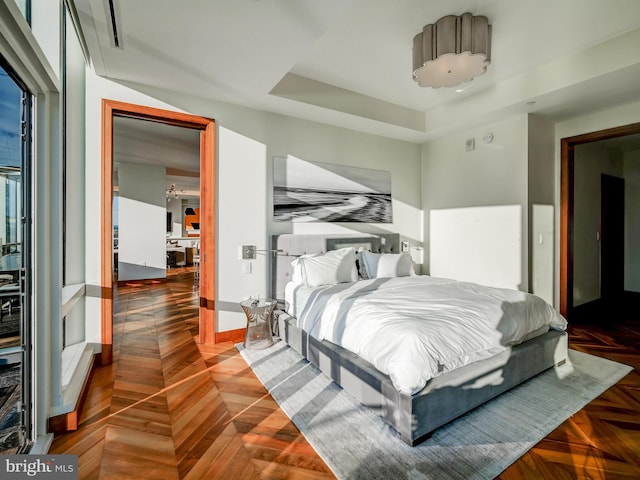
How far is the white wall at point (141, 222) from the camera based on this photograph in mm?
7012

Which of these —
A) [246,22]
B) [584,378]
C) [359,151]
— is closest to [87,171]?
[246,22]

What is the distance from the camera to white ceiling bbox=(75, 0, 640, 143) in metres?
2.15

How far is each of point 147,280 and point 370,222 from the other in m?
5.37

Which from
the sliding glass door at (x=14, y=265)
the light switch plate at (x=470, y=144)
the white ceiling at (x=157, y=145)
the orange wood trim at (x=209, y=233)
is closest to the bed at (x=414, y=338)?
the orange wood trim at (x=209, y=233)

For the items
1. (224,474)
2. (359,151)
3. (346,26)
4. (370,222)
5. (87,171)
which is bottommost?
(224,474)

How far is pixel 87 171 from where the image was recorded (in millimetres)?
2852

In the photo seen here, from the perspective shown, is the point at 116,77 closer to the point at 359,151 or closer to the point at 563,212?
the point at 359,151

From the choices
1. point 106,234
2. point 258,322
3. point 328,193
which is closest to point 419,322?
point 258,322

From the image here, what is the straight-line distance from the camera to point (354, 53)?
310cm

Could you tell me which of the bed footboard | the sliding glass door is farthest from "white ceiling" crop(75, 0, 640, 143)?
the bed footboard

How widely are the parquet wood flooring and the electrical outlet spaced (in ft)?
3.39

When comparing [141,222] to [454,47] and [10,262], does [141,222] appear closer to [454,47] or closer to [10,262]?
[10,262]

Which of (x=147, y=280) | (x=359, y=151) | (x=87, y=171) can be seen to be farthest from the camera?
(x=147, y=280)

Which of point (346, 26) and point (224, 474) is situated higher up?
point (346, 26)
